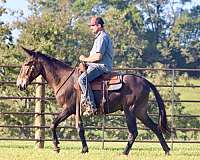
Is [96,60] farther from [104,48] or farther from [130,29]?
[130,29]

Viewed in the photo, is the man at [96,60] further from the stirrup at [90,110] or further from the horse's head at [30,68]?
the horse's head at [30,68]

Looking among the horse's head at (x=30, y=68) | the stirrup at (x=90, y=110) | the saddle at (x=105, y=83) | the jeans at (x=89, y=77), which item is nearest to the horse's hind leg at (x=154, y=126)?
the saddle at (x=105, y=83)

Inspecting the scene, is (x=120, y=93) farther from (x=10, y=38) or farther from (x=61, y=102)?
(x=10, y=38)

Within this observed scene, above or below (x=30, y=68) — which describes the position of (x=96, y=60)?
above

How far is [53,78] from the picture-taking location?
12.2 metres

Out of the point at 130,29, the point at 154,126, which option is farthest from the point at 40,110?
the point at 130,29

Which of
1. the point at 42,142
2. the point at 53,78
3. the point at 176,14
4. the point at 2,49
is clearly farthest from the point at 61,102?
the point at 176,14

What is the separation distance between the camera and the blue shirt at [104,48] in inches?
446

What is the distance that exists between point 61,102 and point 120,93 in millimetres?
1148

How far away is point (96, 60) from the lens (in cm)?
1135

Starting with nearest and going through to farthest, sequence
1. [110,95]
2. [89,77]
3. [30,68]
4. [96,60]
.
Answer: [96,60] < [89,77] < [110,95] < [30,68]

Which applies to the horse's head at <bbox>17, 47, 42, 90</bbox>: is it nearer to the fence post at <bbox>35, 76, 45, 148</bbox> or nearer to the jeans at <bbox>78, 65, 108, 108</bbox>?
the jeans at <bbox>78, 65, 108, 108</bbox>

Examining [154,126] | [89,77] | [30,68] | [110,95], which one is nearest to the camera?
[89,77]

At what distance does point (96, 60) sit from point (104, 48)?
0.25m
